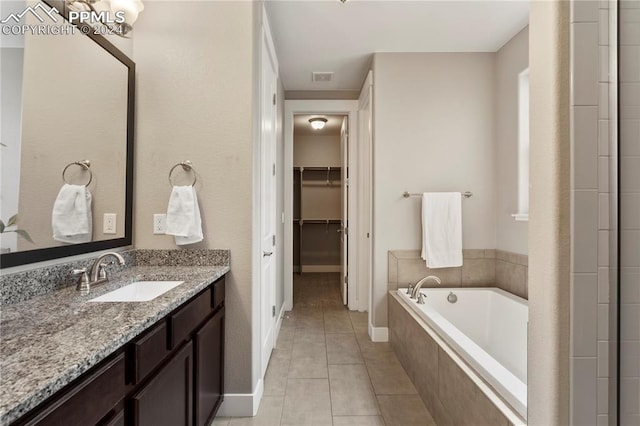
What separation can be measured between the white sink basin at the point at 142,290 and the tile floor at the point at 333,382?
0.87m

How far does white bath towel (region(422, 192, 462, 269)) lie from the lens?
288cm

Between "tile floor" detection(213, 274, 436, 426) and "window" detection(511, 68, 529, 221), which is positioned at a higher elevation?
"window" detection(511, 68, 529, 221)

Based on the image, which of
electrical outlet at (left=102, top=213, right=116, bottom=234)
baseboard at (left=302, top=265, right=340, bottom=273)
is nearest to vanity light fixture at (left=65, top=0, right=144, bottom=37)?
electrical outlet at (left=102, top=213, right=116, bottom=234)

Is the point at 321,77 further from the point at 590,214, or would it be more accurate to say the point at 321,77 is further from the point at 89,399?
the point at 89,399

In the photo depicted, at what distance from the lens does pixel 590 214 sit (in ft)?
2.81

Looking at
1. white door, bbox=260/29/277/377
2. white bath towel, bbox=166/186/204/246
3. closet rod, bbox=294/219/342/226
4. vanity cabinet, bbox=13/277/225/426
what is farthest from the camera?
closet rod, bbox=294/219/342/226

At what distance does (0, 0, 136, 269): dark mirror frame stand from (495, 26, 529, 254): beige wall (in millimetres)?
2807

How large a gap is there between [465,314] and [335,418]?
147 cm

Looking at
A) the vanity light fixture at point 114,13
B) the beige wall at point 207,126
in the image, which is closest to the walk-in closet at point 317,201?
the beige wall at point 207,126

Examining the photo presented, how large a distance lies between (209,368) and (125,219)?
92 cm

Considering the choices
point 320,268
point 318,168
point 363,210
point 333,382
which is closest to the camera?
point 333,382

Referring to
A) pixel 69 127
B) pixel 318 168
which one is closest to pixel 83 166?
pixel 69 127

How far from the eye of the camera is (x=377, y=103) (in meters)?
2.98
